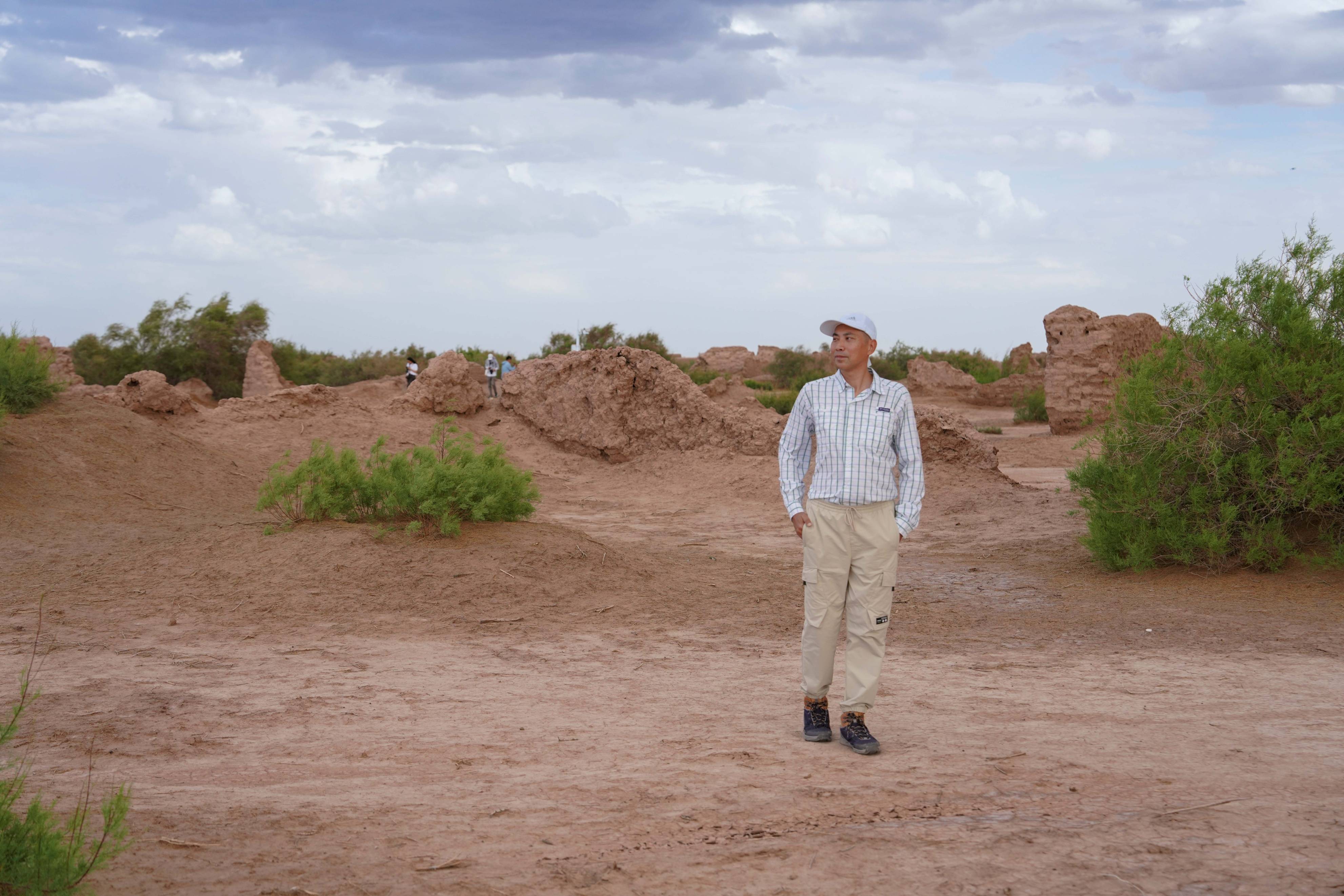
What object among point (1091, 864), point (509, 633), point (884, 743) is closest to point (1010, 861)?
point (1091, 864)

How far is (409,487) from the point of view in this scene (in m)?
8.95

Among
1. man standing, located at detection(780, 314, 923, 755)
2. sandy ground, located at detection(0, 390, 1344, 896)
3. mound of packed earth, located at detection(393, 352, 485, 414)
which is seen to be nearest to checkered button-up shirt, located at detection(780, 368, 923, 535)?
man standing, located at detection(780, 314, 923, 755)

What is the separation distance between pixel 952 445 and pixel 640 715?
11.9m

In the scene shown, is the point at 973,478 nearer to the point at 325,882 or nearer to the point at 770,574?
the point at 770,574

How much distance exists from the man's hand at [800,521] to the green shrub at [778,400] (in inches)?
806

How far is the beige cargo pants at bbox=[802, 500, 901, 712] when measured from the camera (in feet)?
15.1

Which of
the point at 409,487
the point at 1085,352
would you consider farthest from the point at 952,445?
the point at 409,487

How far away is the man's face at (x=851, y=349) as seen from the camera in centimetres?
475

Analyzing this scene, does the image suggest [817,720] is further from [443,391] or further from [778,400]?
[778,400]

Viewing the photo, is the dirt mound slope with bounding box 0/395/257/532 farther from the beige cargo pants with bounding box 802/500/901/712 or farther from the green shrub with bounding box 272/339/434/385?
the green shrub with bounding box 272/339/434/385

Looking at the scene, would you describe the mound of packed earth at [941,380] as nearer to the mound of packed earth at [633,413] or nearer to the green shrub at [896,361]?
the green shrub at [896,361]

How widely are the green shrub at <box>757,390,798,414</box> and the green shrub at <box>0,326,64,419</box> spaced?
50.3 feet

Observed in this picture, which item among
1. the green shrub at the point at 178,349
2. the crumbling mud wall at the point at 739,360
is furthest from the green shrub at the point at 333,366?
the crumbling mud wall at the point at 739,360

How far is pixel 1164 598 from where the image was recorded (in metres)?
8.50
